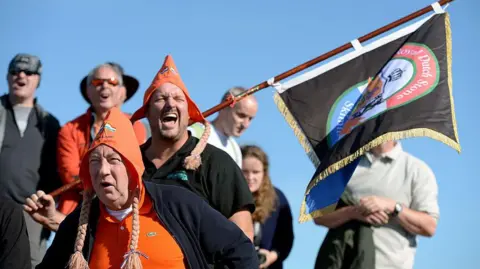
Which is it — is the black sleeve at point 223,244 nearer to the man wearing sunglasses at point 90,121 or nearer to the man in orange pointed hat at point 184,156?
the man in orange pointed hat at point 184,156

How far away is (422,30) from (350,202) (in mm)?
1506

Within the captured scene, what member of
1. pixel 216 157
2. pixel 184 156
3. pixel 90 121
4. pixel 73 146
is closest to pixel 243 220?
pixel 216 157

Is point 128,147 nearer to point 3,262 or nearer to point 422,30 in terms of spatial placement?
point 3,262

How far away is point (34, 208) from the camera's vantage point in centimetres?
710

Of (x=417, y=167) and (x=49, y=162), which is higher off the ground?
(x=49, y=162)

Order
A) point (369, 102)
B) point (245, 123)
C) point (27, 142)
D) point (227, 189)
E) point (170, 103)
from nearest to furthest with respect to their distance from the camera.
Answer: point (227, 189)
point (170, 103)
point (369, 102)
point (27, 142)
point (245, 123)

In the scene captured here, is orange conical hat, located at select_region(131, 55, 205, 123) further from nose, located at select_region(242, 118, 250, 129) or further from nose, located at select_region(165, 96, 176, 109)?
nose, located at select_region(242, 118, 250, 129)

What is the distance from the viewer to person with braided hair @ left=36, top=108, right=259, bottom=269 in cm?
532

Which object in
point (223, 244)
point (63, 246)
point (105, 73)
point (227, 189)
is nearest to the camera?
point (223, 244)

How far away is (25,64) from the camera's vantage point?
28.7 feet

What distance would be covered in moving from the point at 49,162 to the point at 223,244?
3474 mm

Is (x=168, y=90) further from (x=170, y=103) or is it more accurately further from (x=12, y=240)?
(x=12, y=240)

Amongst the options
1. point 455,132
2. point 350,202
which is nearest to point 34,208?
point 350,202

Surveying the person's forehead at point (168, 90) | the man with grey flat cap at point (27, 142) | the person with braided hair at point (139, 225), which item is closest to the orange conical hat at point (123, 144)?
the person with braided hair at point (139, 225)
